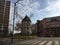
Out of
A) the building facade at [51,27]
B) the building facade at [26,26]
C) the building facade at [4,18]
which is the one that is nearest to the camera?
the building facade at [26,26]

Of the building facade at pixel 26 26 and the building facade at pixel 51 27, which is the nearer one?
the building facade at pixel 26 26

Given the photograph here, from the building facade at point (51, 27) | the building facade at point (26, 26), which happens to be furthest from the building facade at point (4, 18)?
the building facade at point (26, 26)

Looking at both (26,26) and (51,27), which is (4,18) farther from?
(26,26)

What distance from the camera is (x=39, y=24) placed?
9875 centimetres

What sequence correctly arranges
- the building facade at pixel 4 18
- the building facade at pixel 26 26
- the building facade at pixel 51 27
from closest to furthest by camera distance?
the building facade at pixel 26 26 < the building facade at pixel 51 27 < the building facade at pixel 4 18

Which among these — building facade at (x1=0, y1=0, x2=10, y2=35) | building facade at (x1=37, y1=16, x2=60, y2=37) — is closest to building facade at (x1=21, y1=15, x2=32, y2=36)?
building facade at (x1=37, y1=16, x2=60, y2=37)

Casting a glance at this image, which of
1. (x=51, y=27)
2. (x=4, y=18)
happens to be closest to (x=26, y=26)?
(x=51, y=27)

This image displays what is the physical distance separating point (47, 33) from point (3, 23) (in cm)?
3025

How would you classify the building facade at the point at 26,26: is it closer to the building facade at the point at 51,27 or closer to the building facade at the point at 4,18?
the building facade at the point at 51,27

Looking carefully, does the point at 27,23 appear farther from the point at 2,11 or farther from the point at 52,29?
the point at 2,11

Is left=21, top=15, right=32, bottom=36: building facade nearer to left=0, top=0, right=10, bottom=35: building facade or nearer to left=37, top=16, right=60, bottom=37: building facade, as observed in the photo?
left=37, top=16, right=60, bottom=37: building facade

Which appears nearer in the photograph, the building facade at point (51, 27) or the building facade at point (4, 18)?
the building facade at point (51, 27)

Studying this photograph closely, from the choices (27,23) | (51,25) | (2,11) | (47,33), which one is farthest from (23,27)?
(2,11)

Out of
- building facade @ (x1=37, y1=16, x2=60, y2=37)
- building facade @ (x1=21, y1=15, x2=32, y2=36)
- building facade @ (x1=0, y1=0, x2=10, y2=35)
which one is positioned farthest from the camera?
building facade @ (x1=0, y1=0, x2=10, y2=35)
